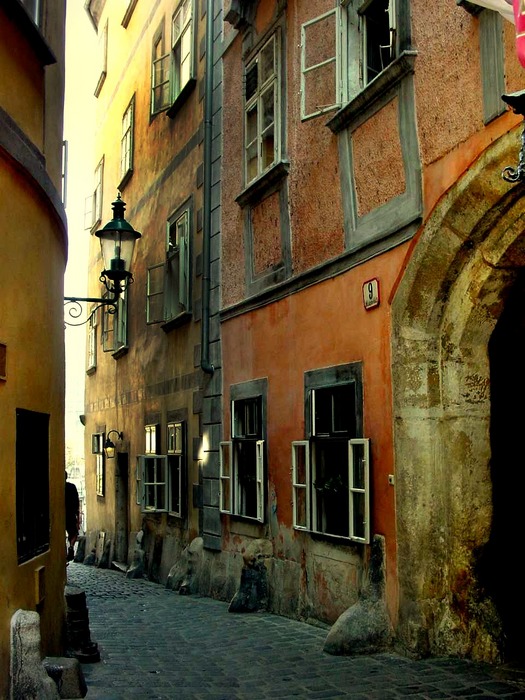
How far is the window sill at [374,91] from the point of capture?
709cm

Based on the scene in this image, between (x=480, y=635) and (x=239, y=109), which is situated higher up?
(x=239, y=109)

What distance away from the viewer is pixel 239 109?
1145 cm

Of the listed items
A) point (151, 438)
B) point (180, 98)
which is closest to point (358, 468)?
point (151, 438)

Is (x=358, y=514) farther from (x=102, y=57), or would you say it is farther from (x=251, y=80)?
(x=102, y=57)

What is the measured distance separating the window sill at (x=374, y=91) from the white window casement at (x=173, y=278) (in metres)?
5.10

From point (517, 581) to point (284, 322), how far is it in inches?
153

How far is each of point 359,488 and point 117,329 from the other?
10.8 metres

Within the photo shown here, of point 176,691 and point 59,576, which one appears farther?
point 59,576

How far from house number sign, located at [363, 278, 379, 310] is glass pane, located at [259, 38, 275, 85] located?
360 centimetres

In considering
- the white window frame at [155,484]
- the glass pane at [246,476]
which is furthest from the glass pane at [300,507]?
the white window frame at [155,484]

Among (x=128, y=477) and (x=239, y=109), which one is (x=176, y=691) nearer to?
(x=239, y=109)

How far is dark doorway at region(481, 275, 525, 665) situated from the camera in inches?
263

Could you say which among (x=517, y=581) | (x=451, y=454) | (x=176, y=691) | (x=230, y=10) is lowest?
(x=176, y=691)

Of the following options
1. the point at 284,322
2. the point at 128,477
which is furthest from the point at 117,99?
the point at 284,322
